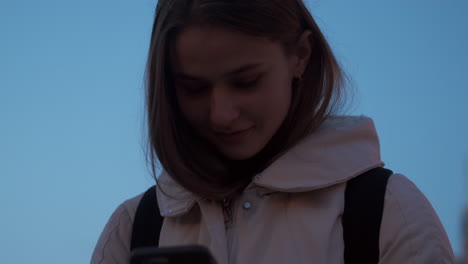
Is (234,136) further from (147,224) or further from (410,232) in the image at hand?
(410,232)

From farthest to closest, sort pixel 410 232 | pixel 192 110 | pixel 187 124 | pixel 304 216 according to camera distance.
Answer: pixel 187 124 → pixel 192 110 → pixel 304 216 → pixel 410 232

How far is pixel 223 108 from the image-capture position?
2.39m

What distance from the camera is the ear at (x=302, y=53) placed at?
2.61 metres

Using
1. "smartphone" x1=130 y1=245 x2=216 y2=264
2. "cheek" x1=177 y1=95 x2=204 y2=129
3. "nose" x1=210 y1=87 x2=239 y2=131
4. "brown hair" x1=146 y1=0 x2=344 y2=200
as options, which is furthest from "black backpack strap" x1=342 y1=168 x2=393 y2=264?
"smartphone" x1=130 y1=245 x2=216 y2=264

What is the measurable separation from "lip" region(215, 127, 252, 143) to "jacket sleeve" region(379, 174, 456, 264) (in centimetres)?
51

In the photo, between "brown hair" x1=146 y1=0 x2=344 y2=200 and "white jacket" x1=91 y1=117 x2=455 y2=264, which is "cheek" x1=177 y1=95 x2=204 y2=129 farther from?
"white jacket" x1=91 y1=117 x2=455 y2=264

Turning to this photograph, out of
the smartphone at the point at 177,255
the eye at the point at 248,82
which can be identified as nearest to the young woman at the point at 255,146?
the eye at the point at 248,82

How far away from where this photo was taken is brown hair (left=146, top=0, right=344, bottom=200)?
8.03 ft

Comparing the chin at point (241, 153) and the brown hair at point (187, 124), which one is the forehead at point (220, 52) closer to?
the brown hair at point (187, 124)

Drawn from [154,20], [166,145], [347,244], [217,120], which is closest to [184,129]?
[166,145]

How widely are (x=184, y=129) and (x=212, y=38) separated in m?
0.39

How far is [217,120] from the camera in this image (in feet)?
7.86

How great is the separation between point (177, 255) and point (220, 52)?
3.27ft

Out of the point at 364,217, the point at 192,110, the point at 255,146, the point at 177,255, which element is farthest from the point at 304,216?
the point at 177,255
